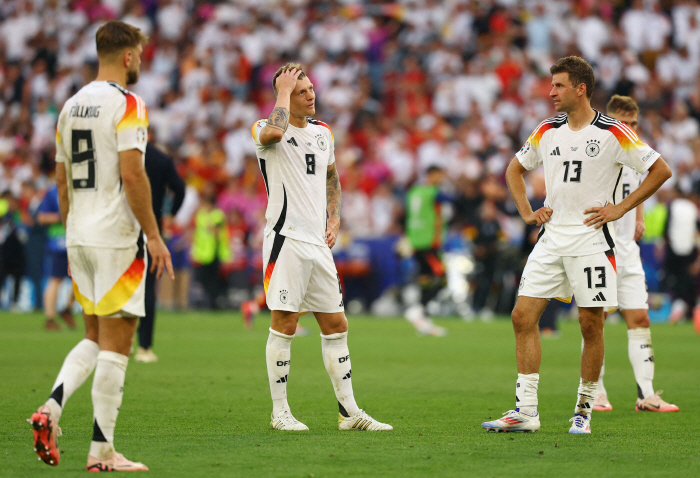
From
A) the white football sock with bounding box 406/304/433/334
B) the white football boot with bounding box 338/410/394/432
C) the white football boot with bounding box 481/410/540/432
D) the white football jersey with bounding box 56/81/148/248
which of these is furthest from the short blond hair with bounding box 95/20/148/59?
the white football sock with bounding box 406/304/433/334

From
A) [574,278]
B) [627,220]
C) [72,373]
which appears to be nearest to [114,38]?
[72,373]

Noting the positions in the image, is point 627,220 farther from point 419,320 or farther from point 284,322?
point 419,320

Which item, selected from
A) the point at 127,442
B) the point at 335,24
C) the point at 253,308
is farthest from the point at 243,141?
the point at 127,442

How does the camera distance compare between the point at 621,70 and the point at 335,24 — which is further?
the point at 335,24

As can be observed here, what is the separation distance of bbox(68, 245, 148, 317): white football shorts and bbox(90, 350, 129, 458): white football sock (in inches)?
10.2

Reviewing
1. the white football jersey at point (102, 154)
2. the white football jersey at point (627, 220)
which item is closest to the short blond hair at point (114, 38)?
the white football jersey at point (102, 154)

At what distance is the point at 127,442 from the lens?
613cm

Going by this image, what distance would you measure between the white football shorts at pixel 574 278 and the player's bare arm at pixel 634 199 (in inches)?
10.2

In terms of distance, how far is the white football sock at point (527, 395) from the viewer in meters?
6.79

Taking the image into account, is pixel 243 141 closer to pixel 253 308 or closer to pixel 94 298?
pixel 253 308

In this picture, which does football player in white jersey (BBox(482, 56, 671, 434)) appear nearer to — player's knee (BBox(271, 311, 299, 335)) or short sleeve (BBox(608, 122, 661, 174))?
short sleeve (BBox(608, 122, 661, 174))

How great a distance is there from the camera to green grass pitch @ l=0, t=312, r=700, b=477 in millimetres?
5445

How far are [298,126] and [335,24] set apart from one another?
2060cm

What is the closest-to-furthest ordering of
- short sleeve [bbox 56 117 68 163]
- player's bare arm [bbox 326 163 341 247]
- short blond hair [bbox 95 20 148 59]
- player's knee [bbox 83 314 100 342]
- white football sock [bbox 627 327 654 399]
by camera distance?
1. short blond hair [bbox 95 20 148 59]
2. short sleeve [bbox 56 117 68 163]
3. player's knee [bbox 83 314 100 342]
4. player's bare arm [bbox 326 163 341 247]
5. white football sock [bbox 627 327 654 399]
